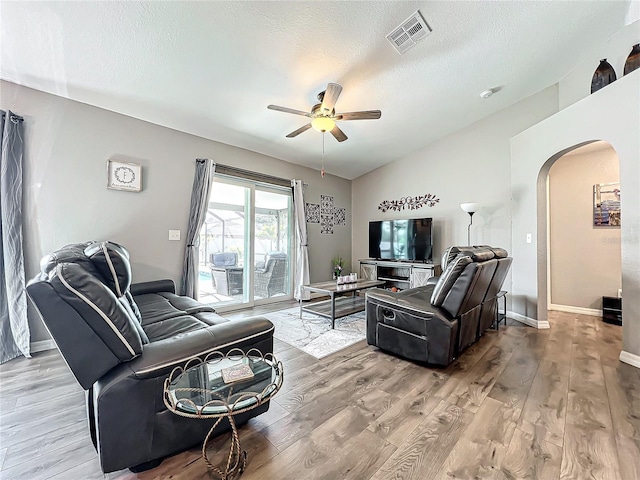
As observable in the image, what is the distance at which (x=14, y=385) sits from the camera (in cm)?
205

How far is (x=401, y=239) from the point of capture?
16.7 feet

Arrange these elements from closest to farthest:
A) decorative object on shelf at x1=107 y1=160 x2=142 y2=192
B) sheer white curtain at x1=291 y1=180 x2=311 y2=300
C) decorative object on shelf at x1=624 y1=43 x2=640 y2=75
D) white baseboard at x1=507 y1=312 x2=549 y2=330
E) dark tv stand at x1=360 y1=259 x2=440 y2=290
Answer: decorative object on shelf at x1=624 y1=43 x2=640 y2=75 < decorative object on shelf at x1=107 y1=160 x2=142 y2=192 < white baseboard at x1=507 y1=312 x2=549 y2=330 < dark tv stand at x1=360 y1=259 x2=440 y2=290 < sheer white curtain at x1=291 y1=180 x2=311 y2=300

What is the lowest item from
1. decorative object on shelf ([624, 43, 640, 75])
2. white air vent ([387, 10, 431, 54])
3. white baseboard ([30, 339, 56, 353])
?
white baseboard ([30, 339, 56, 353])

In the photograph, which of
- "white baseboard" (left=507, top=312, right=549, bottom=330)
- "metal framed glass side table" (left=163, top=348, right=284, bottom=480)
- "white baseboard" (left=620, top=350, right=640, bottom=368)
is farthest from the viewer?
"white baseboard" (left=507, top=312, right=549, bottom=330)

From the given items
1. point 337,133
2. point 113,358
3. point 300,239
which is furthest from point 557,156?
point 113,358

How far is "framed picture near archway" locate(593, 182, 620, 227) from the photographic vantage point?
3791 millimetres

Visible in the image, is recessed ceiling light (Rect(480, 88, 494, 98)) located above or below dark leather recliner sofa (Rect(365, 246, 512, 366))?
above

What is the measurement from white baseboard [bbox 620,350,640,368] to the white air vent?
3.61 meters

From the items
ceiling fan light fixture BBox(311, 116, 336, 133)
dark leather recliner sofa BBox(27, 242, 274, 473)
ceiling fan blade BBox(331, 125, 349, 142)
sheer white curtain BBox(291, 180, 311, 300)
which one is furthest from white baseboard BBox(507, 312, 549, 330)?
dark leather recliner sofa BBox(27, 242, 274, 473)

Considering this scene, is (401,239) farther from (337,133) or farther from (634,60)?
(634,60)

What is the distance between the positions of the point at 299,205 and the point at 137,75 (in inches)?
Answer: 117

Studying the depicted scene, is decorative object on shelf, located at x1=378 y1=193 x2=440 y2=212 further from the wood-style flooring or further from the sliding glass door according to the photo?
the wood-style flooring

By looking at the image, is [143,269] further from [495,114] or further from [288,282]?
[495,114]

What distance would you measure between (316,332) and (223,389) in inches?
83.5
